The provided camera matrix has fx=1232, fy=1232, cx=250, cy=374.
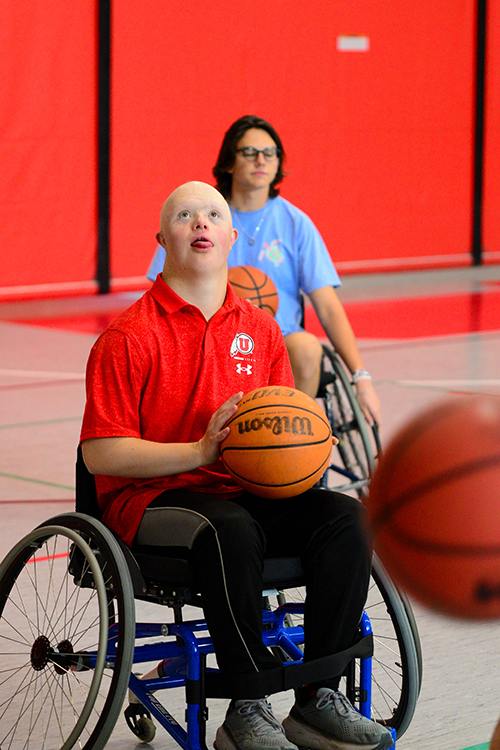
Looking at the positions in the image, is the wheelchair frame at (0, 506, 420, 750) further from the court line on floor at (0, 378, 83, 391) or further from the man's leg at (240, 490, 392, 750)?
the court line on floor at (0, 378, 83, 391)

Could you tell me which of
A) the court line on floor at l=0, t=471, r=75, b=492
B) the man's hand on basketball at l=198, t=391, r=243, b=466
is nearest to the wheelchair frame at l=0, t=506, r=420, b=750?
the man's hand on basketball at l=198, t=391, r=243, b=466

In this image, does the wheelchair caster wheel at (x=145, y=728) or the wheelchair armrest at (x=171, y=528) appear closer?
the wheelchair armrest at (x=171, y=528)

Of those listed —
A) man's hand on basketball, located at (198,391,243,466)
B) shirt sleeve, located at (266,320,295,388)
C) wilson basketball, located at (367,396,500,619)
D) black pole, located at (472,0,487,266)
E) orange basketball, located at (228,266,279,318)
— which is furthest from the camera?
black pole, located at (472,0,487,266)

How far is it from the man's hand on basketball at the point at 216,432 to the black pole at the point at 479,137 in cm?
1032

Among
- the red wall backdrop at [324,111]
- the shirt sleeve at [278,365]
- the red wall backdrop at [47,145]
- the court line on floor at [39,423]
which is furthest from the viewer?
the red wall backdrop at [324,111]

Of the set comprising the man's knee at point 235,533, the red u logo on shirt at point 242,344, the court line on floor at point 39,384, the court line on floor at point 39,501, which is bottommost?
the court line on floor at point 39,501

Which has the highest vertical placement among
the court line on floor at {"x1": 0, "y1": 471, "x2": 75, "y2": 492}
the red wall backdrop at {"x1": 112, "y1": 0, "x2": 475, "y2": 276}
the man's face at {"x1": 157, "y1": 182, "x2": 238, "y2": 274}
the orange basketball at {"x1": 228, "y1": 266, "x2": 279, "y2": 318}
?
the red wall backdrop at {"x1": 112, "y1": 0, "x2": 475, "y2": 276}

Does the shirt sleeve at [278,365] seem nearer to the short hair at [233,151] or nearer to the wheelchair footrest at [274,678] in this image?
the wheelchair footrest at [274,678]

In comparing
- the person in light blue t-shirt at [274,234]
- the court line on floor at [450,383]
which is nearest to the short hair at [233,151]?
the person in light blue t-shirt at [274,234]

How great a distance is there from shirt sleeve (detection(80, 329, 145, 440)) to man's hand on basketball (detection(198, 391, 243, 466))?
0.15 m

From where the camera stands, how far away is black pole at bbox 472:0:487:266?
11953mm

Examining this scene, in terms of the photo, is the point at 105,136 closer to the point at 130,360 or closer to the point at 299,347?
the point at 299,347

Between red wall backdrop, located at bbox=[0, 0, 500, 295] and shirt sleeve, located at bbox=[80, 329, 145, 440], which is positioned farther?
red wall backdrop, located at bbox=[0, 0, 500, 295]

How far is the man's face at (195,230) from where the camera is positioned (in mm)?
2506
